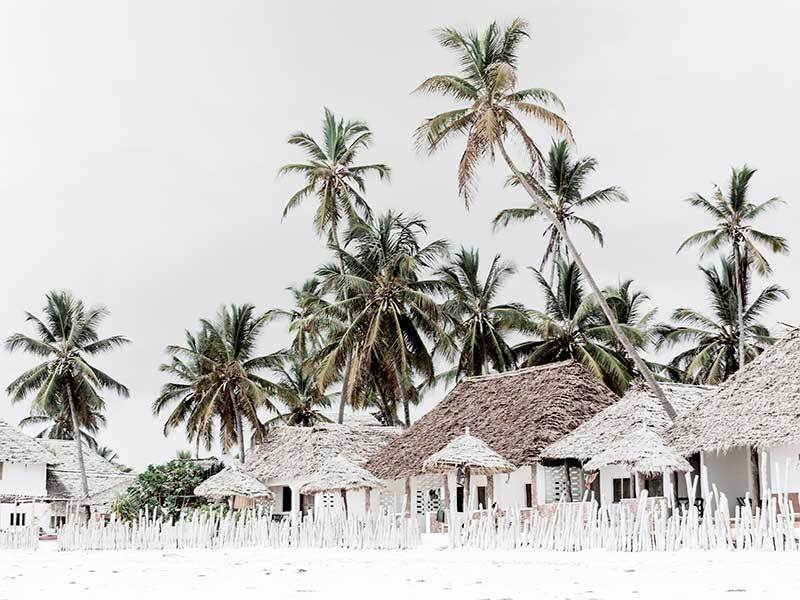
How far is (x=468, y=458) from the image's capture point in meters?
20.9

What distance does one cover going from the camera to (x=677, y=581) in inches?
437

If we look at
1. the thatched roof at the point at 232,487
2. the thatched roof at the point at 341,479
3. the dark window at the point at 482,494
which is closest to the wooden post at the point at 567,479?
the dark window at the point at 482,494

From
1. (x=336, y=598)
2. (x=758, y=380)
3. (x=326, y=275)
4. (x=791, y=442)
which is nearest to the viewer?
(x=336, y=598)

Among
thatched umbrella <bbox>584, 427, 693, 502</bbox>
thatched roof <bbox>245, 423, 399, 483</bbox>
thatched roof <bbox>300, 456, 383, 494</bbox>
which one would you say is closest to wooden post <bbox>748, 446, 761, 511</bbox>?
thatched umbrella <bbox>584, 427, 693, 502</bbox>

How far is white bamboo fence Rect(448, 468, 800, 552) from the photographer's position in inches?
518

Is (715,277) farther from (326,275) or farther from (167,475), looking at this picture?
(167,475)

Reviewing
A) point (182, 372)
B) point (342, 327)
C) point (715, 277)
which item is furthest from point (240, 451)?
point (715, 277)

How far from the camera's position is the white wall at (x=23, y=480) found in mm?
34969

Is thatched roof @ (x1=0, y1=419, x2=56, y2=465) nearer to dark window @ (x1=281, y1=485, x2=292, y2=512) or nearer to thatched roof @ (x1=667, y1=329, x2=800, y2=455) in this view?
dark window @ (x1=281, y1=485, x2=292, y2=512)

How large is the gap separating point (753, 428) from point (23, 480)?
24.4 m

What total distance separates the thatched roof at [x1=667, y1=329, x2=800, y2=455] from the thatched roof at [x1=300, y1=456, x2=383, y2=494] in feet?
21.3

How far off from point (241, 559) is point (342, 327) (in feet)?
52.5

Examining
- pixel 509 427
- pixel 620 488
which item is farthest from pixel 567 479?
pixel 509 427

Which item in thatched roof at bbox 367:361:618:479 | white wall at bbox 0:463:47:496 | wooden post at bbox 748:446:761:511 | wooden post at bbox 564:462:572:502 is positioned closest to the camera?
wooden post at bbox 748:446:761:511
